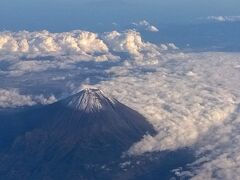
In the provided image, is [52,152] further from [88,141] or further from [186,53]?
[186,53]

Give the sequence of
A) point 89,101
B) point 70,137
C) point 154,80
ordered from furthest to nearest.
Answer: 1. point 154,80
2. point 89,101
3. point 70,137

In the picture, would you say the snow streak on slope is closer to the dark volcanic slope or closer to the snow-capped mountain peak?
the dark volcanic slope

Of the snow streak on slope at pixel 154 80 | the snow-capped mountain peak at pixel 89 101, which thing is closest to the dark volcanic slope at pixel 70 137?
the snow-capped mountain peak at pixel 89 101

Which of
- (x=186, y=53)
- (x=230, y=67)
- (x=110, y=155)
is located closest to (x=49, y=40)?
(x=186, y=53)

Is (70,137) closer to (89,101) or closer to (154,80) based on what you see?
(89,101)

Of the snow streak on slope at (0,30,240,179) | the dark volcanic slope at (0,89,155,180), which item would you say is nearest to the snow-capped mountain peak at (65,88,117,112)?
the dark volcanic slope at (0,89,155,180)

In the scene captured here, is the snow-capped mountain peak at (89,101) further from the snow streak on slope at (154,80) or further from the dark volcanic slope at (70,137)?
the snow streak on slope at (154,80)

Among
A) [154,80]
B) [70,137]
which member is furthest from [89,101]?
[154,80]
